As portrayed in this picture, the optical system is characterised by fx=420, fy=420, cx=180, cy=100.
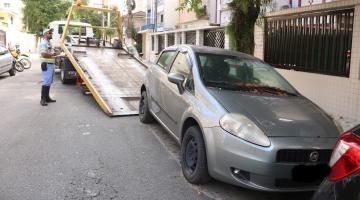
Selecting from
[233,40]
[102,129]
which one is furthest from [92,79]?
[233,40]

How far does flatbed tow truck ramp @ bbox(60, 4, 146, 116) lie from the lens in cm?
896

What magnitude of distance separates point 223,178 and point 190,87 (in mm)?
1423

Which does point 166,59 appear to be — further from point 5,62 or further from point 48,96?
point 5,62

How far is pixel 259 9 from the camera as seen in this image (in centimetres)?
841

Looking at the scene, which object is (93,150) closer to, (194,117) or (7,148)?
(7,148)

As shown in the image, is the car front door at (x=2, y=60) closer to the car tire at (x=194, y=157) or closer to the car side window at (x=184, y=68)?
the car side window at (x=184, y=68)

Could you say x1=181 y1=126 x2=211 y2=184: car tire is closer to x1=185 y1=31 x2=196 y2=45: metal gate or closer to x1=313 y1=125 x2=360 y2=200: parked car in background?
x1=313 y1=125 x2=360 y2=200: parked car in background

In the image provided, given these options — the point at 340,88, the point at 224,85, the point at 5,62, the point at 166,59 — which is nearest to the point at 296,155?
the point at 224,85

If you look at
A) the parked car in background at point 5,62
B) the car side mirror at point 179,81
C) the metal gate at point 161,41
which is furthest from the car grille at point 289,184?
the metal gate at point 161,41

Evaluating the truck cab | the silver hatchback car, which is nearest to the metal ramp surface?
the truck cab

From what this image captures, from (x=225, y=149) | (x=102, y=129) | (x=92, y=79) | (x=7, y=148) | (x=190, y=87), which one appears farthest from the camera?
(x=92, y=79)

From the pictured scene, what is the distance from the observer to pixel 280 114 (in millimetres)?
4516

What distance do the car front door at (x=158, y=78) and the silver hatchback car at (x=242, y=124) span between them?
0.26m

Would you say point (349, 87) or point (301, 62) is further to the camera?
point (301, 62)
